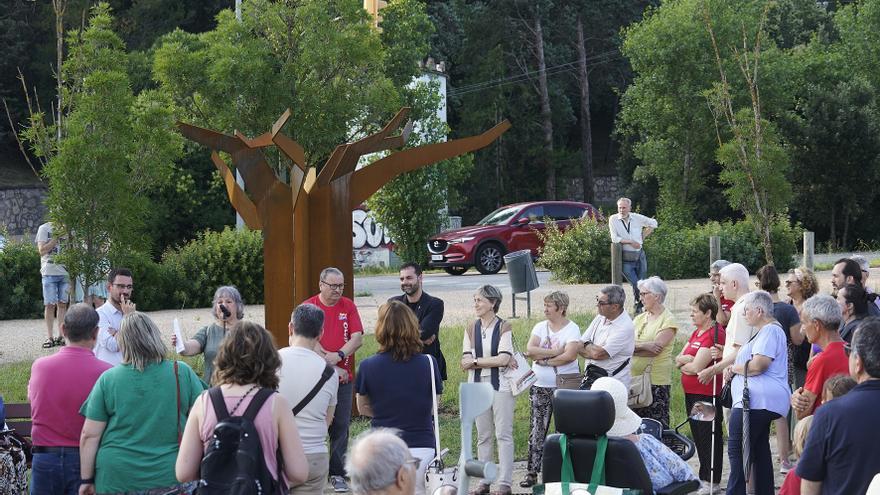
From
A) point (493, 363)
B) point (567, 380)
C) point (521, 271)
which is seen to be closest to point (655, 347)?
point (567, 380)

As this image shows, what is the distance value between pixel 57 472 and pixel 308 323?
5.19 ft

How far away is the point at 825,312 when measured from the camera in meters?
7.04

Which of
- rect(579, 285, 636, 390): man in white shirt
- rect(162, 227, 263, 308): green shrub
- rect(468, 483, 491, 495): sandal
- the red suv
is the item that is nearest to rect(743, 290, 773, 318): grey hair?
rect(579, 285, 636, 390): man in white shirt

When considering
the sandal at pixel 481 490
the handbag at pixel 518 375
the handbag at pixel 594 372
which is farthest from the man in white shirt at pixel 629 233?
the sandal at pixel 481 490

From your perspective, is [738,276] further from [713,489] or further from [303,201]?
[303,201]

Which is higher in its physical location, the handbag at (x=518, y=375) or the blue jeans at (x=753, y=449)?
the handbag at (x=518, y=375)

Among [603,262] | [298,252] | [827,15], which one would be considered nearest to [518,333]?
[298,252]

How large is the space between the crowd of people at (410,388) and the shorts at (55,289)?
7.67 meters

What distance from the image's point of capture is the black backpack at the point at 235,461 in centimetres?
518

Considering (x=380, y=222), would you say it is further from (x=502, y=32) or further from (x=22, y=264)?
(x=502, y=32)

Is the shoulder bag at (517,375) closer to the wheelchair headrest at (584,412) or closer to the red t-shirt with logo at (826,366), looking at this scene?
the red t-shirt with logo at (826,366)

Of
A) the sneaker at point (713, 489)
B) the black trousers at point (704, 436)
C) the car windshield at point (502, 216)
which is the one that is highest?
the car windshield at point (502, 216)

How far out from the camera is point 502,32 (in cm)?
5706

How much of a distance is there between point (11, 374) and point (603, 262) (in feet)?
44.1
